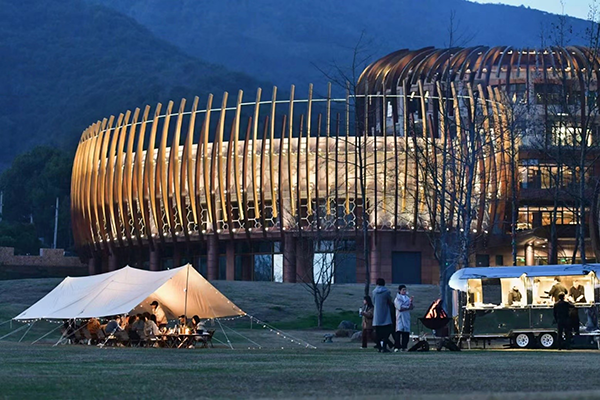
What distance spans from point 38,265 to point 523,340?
61.6 metres

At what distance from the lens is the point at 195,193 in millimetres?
67750

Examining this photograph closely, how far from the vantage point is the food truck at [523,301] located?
101 ft

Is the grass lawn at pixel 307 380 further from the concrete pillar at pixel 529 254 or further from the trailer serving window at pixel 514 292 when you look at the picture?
the concrete pillar at pixel 529 254

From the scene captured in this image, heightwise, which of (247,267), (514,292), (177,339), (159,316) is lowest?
(177,339)

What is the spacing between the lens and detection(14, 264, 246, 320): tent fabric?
32.3m

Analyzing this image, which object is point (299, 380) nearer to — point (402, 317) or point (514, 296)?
point (402, 317)

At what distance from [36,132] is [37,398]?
183 m

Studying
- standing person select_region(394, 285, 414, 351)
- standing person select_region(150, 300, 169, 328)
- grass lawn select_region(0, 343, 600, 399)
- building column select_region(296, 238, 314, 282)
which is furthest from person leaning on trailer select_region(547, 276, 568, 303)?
building column select_region(296, 238, 314, 282)

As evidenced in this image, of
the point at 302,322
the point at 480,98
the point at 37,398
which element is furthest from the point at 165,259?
the point at 37,398

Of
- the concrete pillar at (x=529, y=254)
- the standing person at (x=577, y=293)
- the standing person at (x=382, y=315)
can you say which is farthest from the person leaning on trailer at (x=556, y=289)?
the concrete pillar at (x=529, y=254)

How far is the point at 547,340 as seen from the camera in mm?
30984

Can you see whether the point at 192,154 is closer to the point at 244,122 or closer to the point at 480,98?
the point at 480,98

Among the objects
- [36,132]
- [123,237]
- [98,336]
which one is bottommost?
[98,336]

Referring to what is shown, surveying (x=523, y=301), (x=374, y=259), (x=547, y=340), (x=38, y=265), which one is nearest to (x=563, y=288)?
(x=523, y=301)
